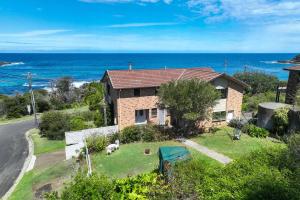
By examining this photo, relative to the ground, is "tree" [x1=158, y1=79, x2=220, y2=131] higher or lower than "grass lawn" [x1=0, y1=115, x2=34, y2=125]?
higher

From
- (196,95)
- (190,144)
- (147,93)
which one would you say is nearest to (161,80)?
(147,93)

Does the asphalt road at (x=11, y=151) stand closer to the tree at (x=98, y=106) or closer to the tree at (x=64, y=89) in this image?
the tree at (x=98, y=106)

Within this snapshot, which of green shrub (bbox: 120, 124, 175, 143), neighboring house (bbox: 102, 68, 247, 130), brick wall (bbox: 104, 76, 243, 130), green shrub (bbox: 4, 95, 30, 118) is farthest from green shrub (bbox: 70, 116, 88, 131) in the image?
green shrub (bbox: 4, 95, 30, 118)

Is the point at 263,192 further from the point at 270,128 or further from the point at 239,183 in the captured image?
the point at 270,128

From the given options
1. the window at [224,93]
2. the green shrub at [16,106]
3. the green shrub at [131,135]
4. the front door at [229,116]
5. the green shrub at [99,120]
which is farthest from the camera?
the green shrub at [16,106]

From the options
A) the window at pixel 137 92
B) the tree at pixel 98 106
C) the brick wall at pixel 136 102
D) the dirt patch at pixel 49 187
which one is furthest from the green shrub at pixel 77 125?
the dirt patch at pixel 49 187

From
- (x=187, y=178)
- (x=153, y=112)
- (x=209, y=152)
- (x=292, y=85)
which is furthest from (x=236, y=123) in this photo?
(x=187, y=178)

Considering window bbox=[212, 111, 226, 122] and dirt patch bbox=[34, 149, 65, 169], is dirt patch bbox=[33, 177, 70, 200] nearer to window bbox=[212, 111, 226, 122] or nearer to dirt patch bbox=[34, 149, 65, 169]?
dirt patch bbox=[34, 149, 65, 169]
